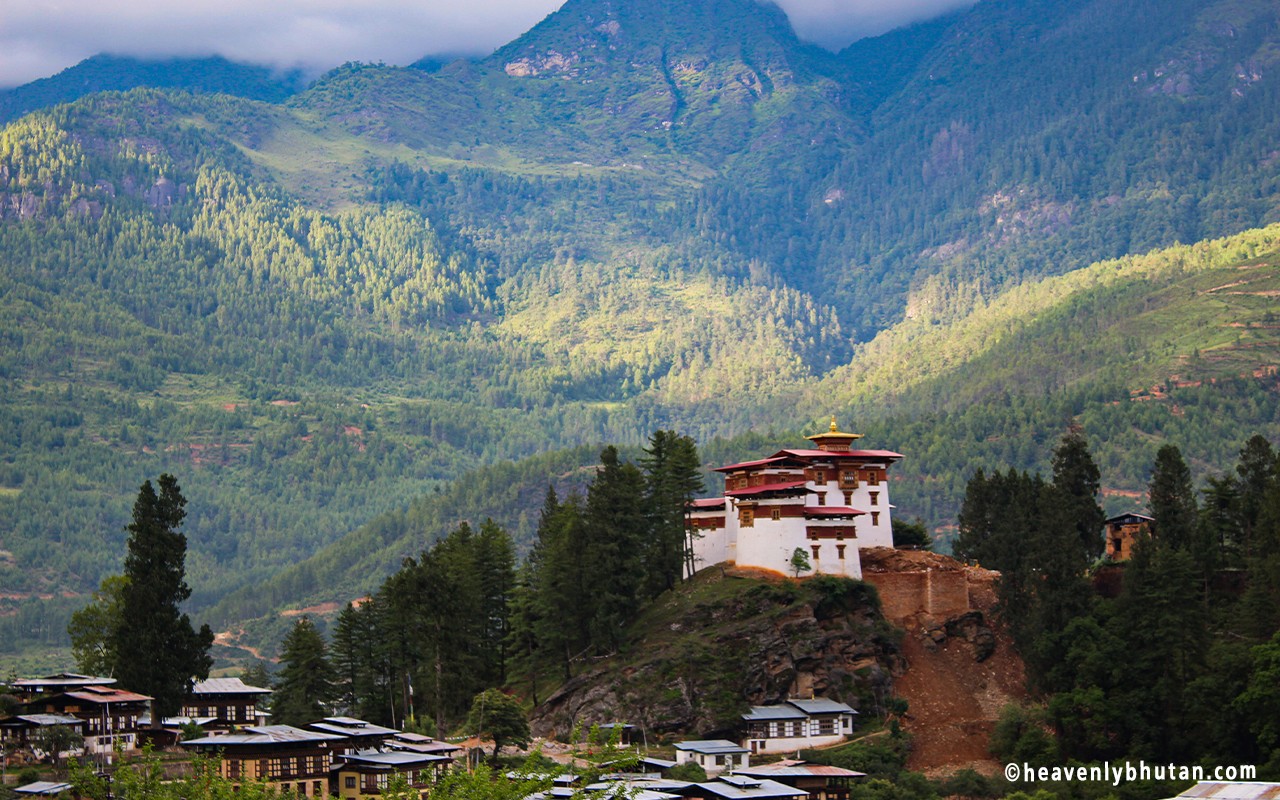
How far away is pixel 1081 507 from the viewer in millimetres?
140500

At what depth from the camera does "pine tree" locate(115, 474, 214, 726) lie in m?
118

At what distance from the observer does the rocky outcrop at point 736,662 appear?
128 meters

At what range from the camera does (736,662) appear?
130625 millimetres

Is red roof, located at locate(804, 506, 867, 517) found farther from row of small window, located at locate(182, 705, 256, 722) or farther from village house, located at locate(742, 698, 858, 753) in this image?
row of small window, located at locate(182, 705, 256, 722)

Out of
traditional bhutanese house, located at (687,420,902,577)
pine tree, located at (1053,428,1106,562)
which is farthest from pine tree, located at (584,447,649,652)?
pine tree, located at (1053,428,1106,562)

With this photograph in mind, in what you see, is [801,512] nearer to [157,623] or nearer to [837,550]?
[837,550]

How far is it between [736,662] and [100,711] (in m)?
42.0

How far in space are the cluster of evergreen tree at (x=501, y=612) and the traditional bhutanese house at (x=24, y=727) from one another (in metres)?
20.9

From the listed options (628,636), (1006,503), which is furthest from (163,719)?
(1006,503)

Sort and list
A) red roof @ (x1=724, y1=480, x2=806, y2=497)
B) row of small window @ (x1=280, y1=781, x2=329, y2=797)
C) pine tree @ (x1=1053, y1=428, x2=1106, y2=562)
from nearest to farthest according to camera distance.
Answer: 1. row of small window @ (x1=280, y1=781, x2=329, y2=797)
2. red roof @ (x1=724, y1=480, x2=806, y2=497)
3. pine tree @ (x1=1053, y1=428, x2=1106, y2=562)

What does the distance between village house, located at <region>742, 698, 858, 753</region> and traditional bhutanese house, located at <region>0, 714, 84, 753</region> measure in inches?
1675

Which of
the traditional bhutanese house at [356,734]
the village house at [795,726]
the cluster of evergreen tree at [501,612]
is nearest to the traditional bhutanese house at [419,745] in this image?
the traditional bhutanese house at [356,734]

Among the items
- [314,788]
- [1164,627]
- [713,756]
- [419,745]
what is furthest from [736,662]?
[314,788]

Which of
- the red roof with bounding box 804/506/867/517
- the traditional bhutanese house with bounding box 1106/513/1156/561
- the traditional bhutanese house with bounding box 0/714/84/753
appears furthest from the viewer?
the traditional bhutanese house with bounding box 1106/513/1156/561
